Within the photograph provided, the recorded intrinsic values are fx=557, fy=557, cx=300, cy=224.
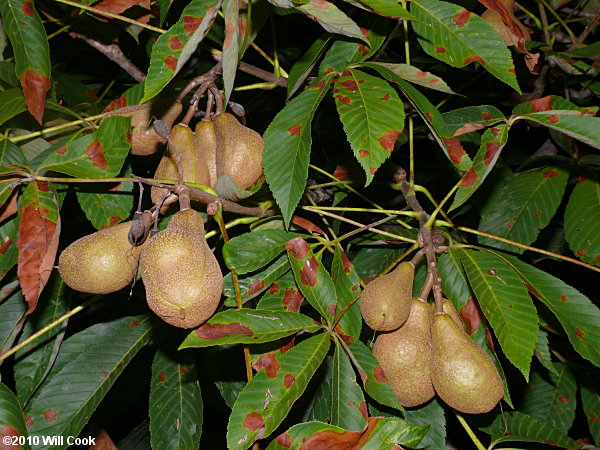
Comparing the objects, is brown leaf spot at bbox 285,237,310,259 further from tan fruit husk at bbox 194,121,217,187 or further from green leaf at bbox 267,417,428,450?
green leaf at bbox 267,417,428,450

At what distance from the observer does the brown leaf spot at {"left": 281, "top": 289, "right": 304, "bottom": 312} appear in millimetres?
1067

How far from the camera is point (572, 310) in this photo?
103 centimetres

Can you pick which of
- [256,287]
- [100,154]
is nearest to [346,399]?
[256,287]

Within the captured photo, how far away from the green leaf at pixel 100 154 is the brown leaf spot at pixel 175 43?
0.18 m

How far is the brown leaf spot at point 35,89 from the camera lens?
3.60 feet

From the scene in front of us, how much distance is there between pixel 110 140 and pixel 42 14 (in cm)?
67

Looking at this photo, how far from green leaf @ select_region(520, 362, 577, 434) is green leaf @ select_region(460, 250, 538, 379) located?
64 cm

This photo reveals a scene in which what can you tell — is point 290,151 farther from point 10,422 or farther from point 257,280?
point 10,422

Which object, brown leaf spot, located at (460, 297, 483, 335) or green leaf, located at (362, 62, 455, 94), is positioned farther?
brown leaf spot, located at (460, 297, 483, 335)

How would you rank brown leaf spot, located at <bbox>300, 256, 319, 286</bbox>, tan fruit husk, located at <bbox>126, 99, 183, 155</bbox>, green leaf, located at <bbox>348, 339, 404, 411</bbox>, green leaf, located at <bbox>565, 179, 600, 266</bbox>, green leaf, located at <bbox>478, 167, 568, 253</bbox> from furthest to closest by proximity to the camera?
1. green leaf, located at <bbox>478, 167, 568, 253</bbox>
2. green leaf, located at <bbox>565, 179, 600, 266</bbox>
3. tan fruit husk, located at <bbox>126, 99, 183, 155</bbox>
4. brown leaf spot, located at <bbox>300, 256, 319, 286</bbox>
5. green leaf, located at <bbox>348, 339, 404, 411</bbox>

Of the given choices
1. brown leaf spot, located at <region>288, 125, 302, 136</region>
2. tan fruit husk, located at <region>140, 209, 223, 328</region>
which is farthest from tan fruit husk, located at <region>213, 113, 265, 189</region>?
tan fruit husk, located at <region>140, 209, 223, 328</region>

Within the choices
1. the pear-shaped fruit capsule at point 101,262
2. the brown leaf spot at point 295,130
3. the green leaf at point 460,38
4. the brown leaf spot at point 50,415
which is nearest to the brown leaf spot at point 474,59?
the green leaf at point 460,38

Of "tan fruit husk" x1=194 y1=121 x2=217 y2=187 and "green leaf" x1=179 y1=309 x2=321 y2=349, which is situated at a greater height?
"tan fruit husk" x1=194 y1=121 x2=217 y2=187

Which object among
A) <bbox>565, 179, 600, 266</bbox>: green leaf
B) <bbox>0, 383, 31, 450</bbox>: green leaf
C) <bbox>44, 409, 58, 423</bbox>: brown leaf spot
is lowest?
<bbox>44, 409, 58, 423</bbox>: brown leaf spot
